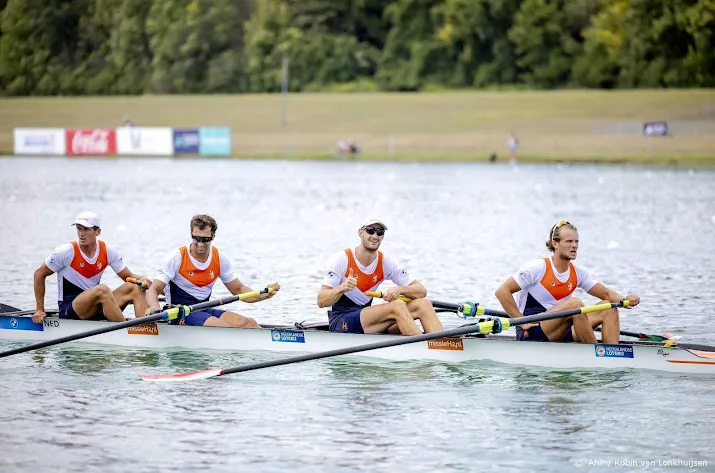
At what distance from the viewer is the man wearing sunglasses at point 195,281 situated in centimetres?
1406

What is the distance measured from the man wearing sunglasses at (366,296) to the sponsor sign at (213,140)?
199 ft

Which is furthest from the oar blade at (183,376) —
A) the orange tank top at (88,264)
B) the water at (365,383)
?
the orange tank top at (88,264)

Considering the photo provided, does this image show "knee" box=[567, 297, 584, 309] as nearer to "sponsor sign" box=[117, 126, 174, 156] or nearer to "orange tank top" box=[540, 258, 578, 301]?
"orange tank top" box=[540, 258, 578, 301]

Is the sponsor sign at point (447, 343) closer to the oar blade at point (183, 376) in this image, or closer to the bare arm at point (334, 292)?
the bare arm at point (334, 292)

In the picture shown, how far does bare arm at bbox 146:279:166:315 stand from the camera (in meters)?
14.0

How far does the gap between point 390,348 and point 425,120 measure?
2962 inches

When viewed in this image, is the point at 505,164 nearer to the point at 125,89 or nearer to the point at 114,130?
the point at 114,130

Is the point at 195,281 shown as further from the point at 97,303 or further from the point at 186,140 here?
the point at 186,140

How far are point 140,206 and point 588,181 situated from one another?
2048 centimetres

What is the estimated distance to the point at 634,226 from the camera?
3192 centimetres

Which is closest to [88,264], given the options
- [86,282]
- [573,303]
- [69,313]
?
[86,282]

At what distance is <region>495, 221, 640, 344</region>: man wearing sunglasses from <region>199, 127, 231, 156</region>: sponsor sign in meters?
61.2

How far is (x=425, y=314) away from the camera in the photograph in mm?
13445

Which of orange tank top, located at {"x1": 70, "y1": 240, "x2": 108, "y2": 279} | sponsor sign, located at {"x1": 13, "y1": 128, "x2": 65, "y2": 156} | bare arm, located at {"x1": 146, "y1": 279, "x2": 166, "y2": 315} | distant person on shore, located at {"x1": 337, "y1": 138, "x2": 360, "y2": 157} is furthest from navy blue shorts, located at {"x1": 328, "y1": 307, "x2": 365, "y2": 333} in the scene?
sponsor sign, located at {"x1": 13, "y1": 128, "x2": 65, "y2": 156}
